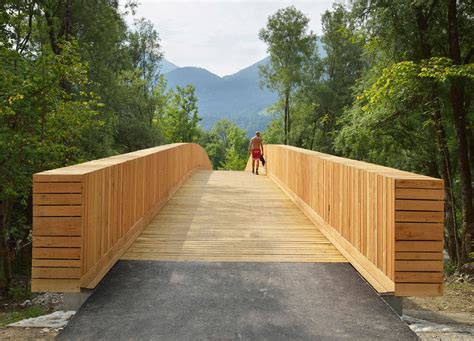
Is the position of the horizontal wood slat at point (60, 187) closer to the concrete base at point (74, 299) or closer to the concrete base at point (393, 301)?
the concrete base at point (74, 299)

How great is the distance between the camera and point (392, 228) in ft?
15.8

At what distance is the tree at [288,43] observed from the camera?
4512 cm

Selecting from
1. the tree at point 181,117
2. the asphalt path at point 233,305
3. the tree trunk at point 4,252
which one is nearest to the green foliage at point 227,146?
the tree at point 181,117

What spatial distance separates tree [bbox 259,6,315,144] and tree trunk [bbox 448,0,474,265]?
30.3 meters

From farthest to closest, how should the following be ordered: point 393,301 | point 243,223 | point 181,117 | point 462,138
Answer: point 181,117, point 462,138, point 243,223, point 393,301

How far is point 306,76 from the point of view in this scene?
4494 cm

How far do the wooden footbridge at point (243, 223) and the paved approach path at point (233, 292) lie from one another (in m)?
0.06

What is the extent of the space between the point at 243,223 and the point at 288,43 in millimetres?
39126

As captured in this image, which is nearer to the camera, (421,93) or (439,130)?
(421,93)

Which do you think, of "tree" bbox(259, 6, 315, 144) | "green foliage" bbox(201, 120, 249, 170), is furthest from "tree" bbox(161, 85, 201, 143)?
"tree" bbox(259, 6, 315, 144)

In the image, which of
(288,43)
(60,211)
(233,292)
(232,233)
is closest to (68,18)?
(232,233)

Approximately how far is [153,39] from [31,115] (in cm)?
4705

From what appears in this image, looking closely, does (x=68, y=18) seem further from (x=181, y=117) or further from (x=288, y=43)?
(x=181, y=117)

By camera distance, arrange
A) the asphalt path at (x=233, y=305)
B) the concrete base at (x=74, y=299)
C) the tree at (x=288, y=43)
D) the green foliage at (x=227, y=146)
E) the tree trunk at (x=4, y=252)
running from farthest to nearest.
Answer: the green foliage at (x=227, y=146)
the tree at (x=288, y=43)
the tree trunk at (x=4, y=252)
the concrete base at (x=74, y=299)
the asphalt path at (x=233, y=305)
